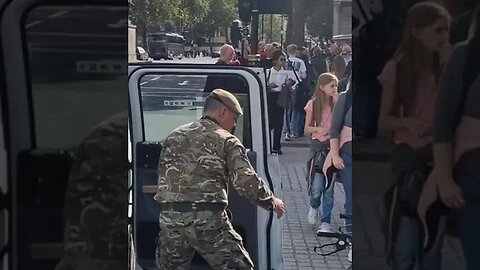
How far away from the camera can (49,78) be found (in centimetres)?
181

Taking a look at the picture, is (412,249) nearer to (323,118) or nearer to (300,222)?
(300,222)

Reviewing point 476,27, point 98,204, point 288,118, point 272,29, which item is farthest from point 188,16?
point 476,27

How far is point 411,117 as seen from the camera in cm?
183

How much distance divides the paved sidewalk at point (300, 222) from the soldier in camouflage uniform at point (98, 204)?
393 mm

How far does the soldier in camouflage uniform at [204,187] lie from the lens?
1902 mm

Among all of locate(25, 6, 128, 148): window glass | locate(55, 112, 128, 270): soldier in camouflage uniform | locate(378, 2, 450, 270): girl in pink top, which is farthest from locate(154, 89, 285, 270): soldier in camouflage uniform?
locate(378, 2, 450, 270): girl in pink top

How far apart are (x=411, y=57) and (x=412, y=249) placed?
Answer: 47cm

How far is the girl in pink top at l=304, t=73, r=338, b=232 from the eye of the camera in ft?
5.97

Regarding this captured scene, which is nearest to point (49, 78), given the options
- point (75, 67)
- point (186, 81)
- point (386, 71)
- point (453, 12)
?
point (75, 67)

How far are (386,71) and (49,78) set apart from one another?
807 mm

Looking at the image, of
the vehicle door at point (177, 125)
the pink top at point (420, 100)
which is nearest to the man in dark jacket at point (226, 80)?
the vehicle door at point (177, 125)

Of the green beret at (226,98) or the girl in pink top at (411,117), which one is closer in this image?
the girl in pink top at (411,117)

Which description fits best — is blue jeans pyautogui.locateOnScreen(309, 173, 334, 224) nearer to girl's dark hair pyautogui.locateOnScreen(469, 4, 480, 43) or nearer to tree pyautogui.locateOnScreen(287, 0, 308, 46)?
tree pyautogui.locateOnScreen(287, 0, 308, 46)

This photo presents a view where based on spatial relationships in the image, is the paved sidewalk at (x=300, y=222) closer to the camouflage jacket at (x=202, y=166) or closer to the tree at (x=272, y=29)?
the camouflage jacket at (x=202, y=166)
